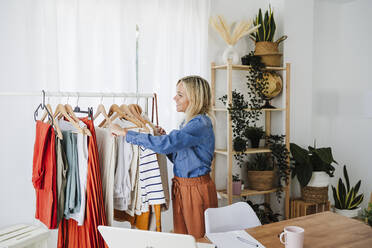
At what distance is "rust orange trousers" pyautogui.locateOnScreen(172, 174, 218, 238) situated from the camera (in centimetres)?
213

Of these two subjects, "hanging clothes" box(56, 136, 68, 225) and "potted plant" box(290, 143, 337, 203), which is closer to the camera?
"hanging clothes" box(56, 136, 68, 225)

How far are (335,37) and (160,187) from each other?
10.8 feet

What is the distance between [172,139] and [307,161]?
6.03 ft

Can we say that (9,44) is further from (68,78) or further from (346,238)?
(346,238)

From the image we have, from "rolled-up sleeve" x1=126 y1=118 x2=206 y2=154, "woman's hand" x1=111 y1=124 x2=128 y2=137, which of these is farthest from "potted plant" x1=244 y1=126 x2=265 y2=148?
"woman's hand" x1=111 y1=124 x2=128 y2=137

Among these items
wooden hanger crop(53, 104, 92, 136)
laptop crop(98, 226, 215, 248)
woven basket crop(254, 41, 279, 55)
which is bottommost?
laptop crop(98, 226, 215, 248)

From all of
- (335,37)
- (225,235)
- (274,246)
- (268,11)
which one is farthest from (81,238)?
(335,37)

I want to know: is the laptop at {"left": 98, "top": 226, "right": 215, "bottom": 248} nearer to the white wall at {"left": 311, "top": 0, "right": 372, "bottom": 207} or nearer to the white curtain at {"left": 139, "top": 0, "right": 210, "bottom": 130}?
the white curtain at {"left": 139, "top": 0, "right": 210, "bottom": 130}

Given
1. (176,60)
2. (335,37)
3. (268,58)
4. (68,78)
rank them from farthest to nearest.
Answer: (335,37), (268,58), (176,60), (68,78)

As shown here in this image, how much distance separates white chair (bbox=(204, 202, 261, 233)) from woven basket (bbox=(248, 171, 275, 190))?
52.7 inches

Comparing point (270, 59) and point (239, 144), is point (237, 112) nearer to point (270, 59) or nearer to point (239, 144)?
point (239, 144)

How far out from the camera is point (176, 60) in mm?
2992

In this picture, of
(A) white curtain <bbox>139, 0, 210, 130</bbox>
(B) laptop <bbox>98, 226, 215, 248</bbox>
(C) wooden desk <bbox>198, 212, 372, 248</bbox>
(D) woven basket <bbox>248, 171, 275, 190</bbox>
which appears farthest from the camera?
(D) woven basket <bbox>248, 171, 275, 190</bbox>

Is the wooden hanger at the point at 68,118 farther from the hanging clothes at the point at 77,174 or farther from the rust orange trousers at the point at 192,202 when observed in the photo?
the rust orange trousers at the point at 192,202
